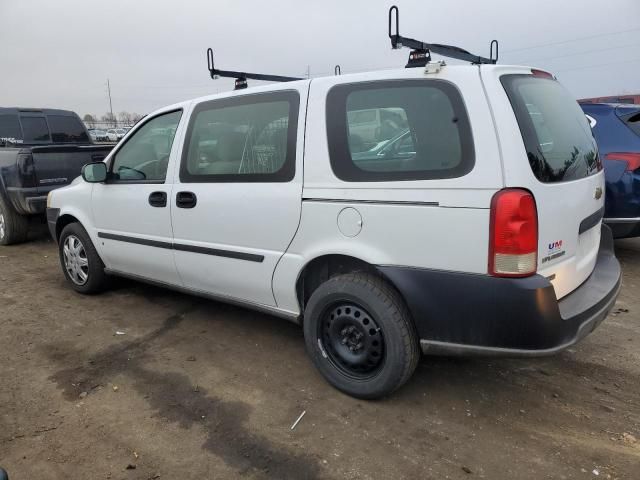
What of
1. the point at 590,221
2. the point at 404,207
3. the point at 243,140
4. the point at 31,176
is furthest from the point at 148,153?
the point at 31,176

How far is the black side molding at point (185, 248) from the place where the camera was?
3324 millimetres

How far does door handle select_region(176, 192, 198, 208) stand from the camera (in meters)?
3.56

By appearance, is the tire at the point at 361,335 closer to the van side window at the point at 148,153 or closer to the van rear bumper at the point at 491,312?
the van rear bumper at the point at 491,312

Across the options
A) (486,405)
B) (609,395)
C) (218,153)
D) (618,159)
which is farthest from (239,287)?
(618,159)

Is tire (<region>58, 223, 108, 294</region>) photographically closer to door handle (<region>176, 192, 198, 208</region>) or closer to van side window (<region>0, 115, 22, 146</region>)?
door handle (<region>176, 192, 198, 208</region>)

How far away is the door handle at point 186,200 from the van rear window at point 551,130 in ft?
6.98

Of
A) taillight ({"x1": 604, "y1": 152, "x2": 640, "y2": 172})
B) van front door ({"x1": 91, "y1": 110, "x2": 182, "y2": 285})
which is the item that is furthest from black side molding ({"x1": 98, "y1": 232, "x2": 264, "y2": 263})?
taillight ({"x1": 604, "y1": 152, "x2": 640, "y2": 172})

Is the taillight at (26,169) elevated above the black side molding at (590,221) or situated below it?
above

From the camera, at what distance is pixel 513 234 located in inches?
91.2

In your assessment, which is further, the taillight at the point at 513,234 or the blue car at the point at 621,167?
the blue car at the point at 621,167

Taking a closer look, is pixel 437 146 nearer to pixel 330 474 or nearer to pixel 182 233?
pixel 330 474

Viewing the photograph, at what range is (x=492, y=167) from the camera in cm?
235

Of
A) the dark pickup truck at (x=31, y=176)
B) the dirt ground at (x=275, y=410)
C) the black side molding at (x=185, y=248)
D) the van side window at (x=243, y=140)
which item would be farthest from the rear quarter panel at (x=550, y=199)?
the dark pickup truck at (x=31, y=176)

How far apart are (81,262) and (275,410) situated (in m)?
2.81
